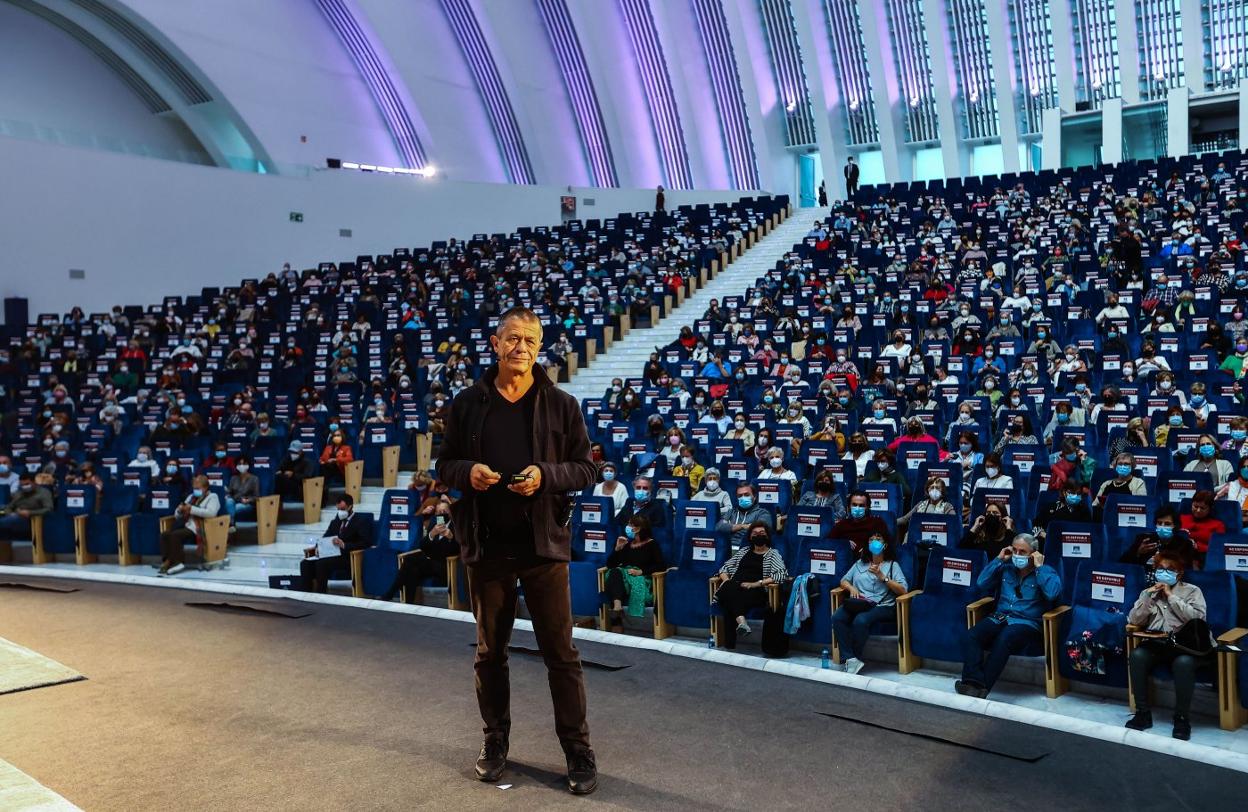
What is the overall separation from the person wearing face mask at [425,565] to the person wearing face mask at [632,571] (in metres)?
1.41

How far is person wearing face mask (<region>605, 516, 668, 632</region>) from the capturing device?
25.3ft

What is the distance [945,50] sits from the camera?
30516mm

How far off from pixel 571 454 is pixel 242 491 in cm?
892

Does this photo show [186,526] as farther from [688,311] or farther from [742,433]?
[688,311]

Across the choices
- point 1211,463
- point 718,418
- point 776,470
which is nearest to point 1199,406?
point 1211,463

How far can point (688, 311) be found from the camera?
63.8 ft

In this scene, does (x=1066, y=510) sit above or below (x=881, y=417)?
below

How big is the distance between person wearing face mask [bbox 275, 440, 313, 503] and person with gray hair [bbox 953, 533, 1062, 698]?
8.05 meters

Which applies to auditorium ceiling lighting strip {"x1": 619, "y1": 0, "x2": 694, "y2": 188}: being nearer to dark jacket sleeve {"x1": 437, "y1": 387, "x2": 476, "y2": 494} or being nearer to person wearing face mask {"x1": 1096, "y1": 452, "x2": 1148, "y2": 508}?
person wearing face mask {"x1": 1096, "y1": 452, "x2": 1148, "y2": 508}

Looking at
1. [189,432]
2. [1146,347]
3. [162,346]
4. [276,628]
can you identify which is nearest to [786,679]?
[276,628]

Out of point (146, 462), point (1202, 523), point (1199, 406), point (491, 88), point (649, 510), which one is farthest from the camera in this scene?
point (491, 88)

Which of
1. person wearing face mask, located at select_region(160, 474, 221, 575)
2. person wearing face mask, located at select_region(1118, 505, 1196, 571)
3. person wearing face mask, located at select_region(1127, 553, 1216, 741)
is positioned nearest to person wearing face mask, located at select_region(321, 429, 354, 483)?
person wearing face mask, located at select_region(160, 474, 221, 575)

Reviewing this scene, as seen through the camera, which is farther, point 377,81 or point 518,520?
point 377,81

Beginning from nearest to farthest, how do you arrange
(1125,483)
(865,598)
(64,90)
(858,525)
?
(865,598) → (858,525) → (1125,483) → (64,90)
